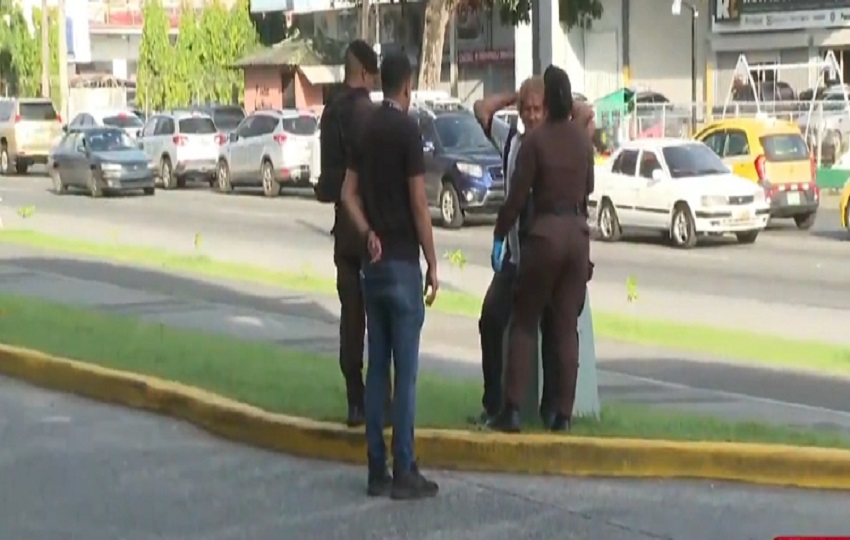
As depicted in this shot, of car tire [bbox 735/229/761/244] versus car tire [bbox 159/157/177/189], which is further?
car tire [bbox 159/157/177/189]

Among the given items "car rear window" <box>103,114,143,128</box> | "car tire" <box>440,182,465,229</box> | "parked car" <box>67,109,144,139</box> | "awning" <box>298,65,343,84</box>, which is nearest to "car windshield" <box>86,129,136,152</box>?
"parked car" <box>67,109,144,139</box>

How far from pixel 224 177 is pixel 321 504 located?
109ft

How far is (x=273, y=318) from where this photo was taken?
15.9 meters

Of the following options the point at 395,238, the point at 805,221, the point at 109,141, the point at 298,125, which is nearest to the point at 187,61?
the point at 109,141

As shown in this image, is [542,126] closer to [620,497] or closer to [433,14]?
[620,497]

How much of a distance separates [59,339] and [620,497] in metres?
6.78

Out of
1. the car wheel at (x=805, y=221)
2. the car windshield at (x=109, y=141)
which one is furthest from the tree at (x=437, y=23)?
the car wheel at (x=805, y=221)

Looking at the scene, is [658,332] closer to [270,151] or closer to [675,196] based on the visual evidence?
[675,196]

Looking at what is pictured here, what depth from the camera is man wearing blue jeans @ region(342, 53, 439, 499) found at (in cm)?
802

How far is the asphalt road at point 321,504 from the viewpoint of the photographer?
7.68 m

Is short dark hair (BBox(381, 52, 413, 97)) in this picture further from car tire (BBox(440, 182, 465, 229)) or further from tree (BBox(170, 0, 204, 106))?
tree (BBox(170, 0, 204, 106))

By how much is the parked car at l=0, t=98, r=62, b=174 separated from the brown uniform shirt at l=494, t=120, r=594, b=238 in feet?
137

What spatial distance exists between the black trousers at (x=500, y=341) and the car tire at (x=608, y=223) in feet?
55.5

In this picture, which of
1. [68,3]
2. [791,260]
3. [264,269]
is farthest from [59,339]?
[68,3]
